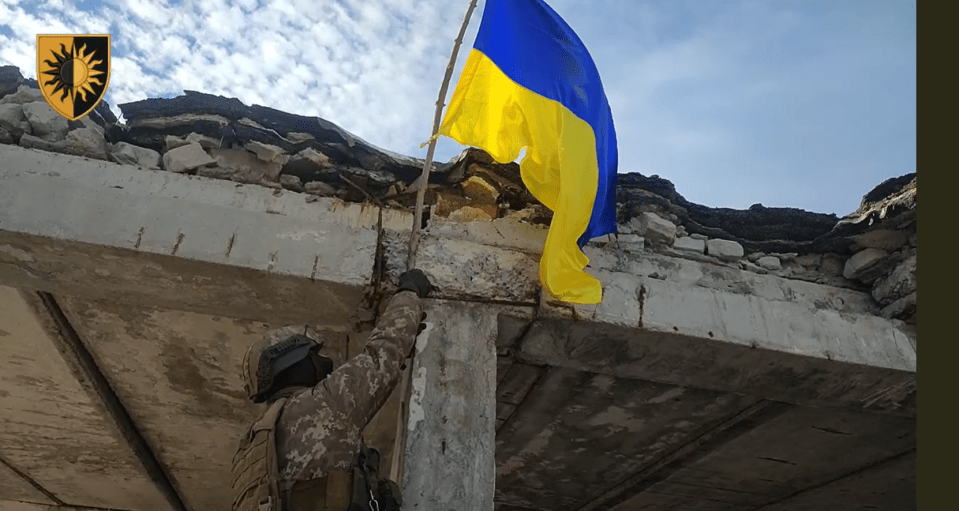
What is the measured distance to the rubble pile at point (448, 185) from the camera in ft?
9.62

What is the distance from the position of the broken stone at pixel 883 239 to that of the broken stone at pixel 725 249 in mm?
655

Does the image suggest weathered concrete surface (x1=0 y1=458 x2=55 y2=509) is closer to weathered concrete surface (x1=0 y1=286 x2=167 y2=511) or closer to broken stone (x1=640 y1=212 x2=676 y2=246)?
weathered concrete surface (x1=0 y1=286 x2=167 y2=511)

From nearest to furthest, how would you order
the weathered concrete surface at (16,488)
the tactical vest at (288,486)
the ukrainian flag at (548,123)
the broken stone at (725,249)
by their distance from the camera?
the tactical vest at (288,486)
the ukrainian flag at (548,123)
the broken stone at (725,249)
the weathered concrete surface at (16,488)

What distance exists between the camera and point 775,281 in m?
3.31

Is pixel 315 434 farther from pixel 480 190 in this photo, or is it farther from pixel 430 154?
pixel 480 190

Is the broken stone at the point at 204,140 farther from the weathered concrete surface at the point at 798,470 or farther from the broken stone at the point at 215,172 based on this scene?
the weathered concrete surface at the point at 798,470

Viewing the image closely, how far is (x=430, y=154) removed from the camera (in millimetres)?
2971

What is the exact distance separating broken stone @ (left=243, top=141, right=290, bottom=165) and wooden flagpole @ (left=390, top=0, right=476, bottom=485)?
2.26 feet

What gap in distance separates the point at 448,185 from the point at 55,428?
3298mm

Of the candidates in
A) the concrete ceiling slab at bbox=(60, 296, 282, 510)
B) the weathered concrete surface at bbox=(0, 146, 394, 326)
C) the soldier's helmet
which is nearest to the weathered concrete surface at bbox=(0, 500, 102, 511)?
the concrete ceiling slab at bbox=(60, 296, 282, 510)

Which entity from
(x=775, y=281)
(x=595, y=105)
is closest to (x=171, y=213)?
(x=595, y=105)

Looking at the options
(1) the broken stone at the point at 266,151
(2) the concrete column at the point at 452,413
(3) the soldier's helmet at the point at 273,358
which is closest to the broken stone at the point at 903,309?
(2) the concrete column at the point at 452,413

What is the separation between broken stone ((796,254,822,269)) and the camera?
3473 millimetres

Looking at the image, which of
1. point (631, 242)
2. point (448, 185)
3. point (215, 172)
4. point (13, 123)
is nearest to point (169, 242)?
point (215, 172)
